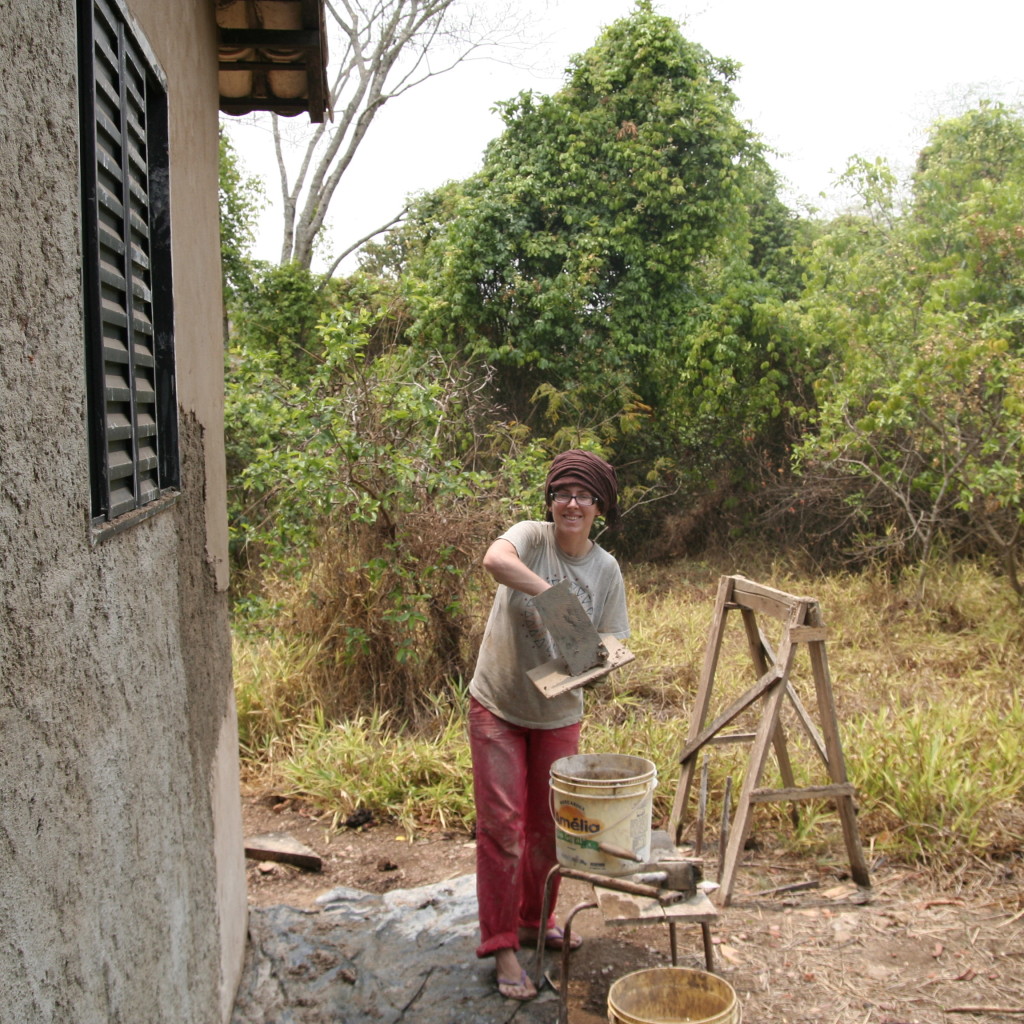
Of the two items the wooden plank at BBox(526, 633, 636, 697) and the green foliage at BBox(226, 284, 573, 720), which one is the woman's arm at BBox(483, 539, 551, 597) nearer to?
the wooden plank at BBox(526, 633, 636, 697)

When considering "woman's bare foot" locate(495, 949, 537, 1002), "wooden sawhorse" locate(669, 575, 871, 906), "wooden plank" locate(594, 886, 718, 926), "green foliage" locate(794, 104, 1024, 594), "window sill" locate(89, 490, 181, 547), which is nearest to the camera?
"window sill" locate(89, 490, 181, 547)

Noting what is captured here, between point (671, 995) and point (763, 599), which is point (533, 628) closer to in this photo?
point (671, 995)

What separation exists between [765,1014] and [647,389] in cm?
971

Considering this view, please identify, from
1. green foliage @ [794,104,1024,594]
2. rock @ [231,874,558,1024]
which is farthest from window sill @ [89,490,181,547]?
green foliage @ [794,104,1024,594]

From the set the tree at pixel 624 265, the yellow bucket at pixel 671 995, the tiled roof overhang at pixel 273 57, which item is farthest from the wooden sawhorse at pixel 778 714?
the tree at pixel 624 265

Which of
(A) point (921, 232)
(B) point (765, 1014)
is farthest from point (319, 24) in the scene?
(A) point (921, 232)

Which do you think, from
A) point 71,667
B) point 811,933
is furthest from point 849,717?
point 71,667

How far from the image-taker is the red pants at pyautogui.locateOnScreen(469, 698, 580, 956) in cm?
370

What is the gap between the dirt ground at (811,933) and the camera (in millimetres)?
3801

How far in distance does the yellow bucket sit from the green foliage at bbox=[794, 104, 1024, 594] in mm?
6357

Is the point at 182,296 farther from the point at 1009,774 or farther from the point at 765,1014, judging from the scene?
the point at 1009,774

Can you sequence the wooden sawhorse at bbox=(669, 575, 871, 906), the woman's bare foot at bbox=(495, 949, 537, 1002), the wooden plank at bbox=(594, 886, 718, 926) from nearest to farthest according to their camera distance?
the wooden plank at bbox=(594, 886, 718, 926) < the woman's bare foot at bbox=(495, 949, 537, 1002) < the wooden sawhorse at bbox=(669, 575, 871, 906)

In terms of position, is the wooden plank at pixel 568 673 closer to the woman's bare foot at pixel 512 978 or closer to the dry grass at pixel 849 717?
the woman's bare foot at pixel 512 978

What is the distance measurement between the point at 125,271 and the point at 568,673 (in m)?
2.08
